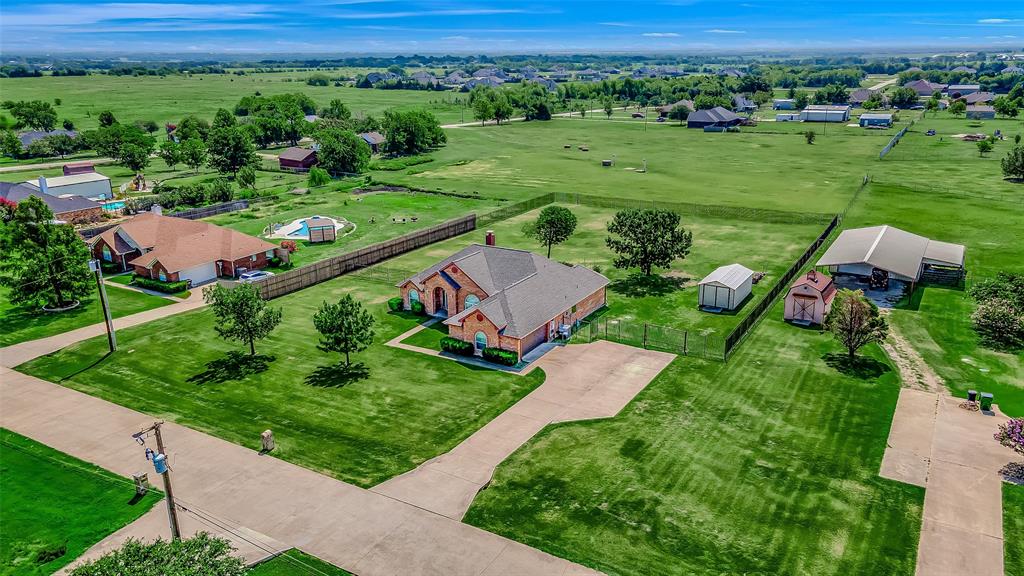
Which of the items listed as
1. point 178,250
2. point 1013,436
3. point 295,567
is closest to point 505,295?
point 295,567

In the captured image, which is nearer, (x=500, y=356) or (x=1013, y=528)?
(x=1013, y=528)

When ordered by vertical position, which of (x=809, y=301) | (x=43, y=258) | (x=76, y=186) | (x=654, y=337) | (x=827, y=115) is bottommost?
(x=654, y=337)

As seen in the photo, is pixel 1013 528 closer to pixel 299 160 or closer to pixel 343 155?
pixel 343 155

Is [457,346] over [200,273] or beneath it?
beneath

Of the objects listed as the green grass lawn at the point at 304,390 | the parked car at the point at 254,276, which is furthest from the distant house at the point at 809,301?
the parked car at the point at 254,276

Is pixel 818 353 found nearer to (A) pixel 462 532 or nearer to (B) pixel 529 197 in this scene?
(A) pixel 462 532

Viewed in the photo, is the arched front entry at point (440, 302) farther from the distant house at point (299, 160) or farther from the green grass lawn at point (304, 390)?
the distant house at point (299, 160)

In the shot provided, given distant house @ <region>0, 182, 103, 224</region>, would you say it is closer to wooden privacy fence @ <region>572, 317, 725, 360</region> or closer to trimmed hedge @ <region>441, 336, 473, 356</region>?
trimmed hedge @ <region>441, 336, 473, 356</region>
